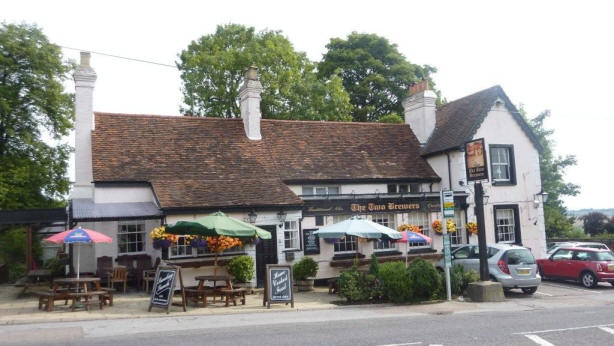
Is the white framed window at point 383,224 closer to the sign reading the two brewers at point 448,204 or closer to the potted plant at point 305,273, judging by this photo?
the potted plant at point 305,273

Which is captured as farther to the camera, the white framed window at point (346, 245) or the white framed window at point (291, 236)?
the white framed window at point (346, 245)

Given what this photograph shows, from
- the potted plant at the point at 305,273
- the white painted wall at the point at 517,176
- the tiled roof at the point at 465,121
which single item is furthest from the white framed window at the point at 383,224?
the tiled roof at the point at 465,121

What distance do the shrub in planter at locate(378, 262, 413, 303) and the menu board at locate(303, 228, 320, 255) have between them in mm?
4482

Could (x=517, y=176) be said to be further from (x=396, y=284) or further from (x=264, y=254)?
(x=264, y=254)

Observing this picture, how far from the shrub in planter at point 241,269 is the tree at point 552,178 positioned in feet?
89.4

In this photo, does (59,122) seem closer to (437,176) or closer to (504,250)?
(437,176)

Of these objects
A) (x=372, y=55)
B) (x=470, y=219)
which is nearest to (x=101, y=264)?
(x=470, y=219)

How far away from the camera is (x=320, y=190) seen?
21.9m

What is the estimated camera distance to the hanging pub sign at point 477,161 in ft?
54.5

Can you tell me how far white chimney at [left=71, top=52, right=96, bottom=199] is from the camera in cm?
1970

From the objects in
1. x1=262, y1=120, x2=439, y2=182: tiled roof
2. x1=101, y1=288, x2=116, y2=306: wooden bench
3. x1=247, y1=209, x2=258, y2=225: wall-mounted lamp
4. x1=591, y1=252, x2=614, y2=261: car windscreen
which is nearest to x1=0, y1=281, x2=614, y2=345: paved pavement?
x1=101, y1=288, x2=116, y2=306: wooden bench

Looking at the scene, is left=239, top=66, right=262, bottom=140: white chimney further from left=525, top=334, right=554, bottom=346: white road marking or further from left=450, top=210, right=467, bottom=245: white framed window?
left=525, top=334, right=554, bottom=346: white road marking

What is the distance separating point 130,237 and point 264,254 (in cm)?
478

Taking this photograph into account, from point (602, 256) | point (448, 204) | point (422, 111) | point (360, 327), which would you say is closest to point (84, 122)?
point (448, 204)
